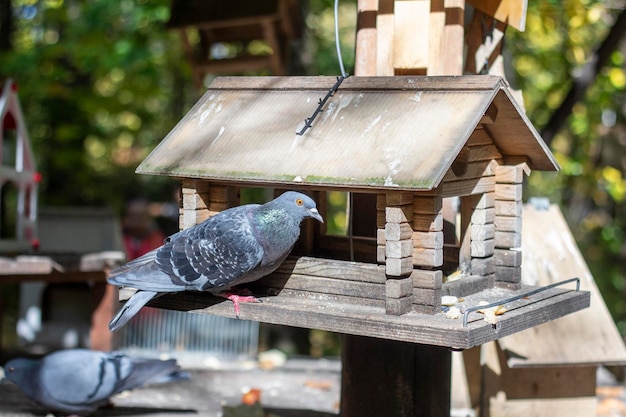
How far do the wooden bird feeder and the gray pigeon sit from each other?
11cm

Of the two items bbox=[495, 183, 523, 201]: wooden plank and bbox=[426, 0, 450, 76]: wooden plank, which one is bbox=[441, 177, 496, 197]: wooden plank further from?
bbox=[426, 0, 450, 76]: wooden plank

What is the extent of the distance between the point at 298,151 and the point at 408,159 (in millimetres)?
481

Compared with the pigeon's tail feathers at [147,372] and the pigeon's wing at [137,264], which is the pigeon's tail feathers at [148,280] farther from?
the pigeon's tail feathers at [147,372]

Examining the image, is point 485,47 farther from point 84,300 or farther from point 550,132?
point 84,300

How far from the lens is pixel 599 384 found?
6508 millimetres

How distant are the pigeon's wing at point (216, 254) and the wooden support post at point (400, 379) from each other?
862 mm

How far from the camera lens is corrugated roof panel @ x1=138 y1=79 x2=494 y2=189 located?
3104 mm

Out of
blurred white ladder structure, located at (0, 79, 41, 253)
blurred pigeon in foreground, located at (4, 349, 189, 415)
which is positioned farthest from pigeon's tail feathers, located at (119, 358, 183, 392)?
blurred white ladder structure, located at (0, 79, 41, 253)

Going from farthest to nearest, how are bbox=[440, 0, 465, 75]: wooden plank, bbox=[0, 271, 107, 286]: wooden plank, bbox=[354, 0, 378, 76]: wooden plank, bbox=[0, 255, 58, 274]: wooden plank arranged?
bbox=[0, 271, 107, 286]: wooden plank
bbox=[0, 255, 58, 274]: wooden plank
bbox=[354, 0, 378, 76]: wooden plank
bbox=[440, 0, 465, 75]: wooden plank

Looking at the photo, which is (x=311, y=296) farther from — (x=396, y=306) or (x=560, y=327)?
(x=560, y=327)

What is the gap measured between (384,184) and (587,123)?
20.5ft

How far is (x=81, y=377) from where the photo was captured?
15.5 feet

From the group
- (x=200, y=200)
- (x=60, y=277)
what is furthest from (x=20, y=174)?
(x=200, y=200)

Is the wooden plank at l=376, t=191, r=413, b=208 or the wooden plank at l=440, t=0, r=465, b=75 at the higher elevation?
the wooden plank at l=440, t=0, r=465, b=75
